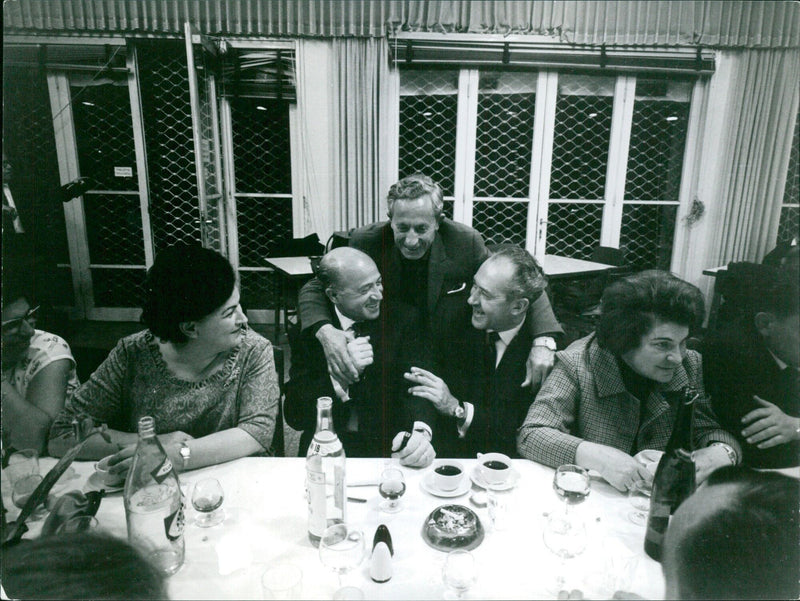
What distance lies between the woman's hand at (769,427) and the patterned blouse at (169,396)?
4.22ft

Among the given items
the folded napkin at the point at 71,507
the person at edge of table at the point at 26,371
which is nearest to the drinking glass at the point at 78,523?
the folded napkin at the point at 71,507

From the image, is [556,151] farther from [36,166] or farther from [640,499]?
[36,166]

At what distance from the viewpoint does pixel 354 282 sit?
5.10 feet

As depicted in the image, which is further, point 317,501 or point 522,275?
point 522,275

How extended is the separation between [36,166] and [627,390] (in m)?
1.60

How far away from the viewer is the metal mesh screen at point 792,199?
1.04 meters

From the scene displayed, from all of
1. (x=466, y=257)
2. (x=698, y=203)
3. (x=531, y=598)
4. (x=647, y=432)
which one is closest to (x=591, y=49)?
(x=698, y=203)

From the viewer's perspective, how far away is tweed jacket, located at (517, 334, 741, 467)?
1.26m

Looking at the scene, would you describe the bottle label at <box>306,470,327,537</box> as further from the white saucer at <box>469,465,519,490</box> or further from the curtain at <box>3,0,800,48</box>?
the curtain at <box>3,0,800,48</box>

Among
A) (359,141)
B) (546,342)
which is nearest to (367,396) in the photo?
(546,342)

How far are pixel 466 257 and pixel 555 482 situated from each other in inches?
44.7

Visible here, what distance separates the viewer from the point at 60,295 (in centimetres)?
113

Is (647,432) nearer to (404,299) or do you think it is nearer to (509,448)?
(509,448)

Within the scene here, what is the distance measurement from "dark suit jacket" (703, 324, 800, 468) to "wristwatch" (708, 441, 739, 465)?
51 mm
